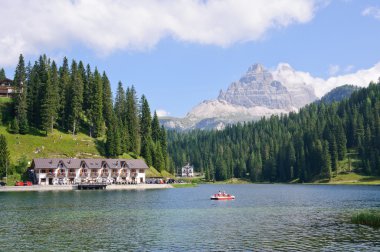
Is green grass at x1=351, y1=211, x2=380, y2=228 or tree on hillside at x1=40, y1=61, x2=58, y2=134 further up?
tree on hillside at x1=40, y1=61, x2=58, y2=134

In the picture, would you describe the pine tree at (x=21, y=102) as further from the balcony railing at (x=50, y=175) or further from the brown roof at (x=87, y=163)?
the balcony railing at (x=50, y=175)

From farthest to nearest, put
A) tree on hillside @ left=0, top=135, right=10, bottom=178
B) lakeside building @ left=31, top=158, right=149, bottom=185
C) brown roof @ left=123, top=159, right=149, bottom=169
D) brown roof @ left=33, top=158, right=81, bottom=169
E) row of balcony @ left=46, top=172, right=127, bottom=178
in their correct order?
brown roof @ left=123, top=159, right=149, bottom=169, row of balcony @ left=46, top=172, right=127, bottom=178, lakeside building @ left=31, top=158, right=149, bottom=185, brown roof @ left=33, top=158, right=81, bottom=169, tree on hillside @ left=0, top=135, right=10, bottom=178

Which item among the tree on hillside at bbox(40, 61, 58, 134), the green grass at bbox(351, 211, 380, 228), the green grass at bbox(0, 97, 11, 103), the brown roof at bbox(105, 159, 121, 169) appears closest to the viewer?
the green grass at bbox(351, 211, 380, 228)

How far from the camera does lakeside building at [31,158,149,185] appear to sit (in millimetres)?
165250

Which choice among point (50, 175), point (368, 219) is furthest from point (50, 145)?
point (368, 219)

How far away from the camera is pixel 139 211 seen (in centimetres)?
7900

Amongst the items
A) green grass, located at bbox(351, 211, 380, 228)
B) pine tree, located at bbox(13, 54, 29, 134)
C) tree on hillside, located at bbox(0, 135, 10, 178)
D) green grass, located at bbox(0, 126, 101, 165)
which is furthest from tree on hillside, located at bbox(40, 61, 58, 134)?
green grass, located at bbox(351, 211, 380, 228)

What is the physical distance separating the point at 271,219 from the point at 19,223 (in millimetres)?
37412

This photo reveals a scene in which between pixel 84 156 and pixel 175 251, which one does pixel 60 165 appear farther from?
pixel 175 251

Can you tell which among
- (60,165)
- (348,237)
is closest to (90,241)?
(348,237)

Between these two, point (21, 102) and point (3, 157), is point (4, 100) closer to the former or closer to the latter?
point (21, 102)

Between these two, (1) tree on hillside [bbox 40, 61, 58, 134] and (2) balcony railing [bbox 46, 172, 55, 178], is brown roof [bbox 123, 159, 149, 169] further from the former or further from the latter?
(1) tree on hillside [bbox 40, 61, 58, 134]

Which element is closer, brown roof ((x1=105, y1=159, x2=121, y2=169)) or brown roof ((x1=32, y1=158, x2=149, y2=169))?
brown roof ((x1=32, y1=158, x2=149, y2=169))

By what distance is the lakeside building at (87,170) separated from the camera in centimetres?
16525
